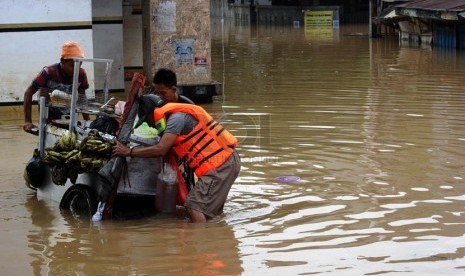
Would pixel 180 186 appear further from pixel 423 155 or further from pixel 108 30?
pixel 108 30

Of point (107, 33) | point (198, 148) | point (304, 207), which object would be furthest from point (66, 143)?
point (107, 33)

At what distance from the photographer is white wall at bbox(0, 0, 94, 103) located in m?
15.1

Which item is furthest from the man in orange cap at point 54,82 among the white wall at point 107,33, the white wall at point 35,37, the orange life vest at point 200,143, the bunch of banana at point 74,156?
the white wall at point 107,33

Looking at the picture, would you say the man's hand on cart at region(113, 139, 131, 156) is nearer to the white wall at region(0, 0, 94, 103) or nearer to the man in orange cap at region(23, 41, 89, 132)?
the man in orange cap at region(23, 41, 89, 132)

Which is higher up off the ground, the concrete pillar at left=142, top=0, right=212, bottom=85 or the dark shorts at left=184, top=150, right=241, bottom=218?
the concrete pillar at left=142, top=0, right=212, bottom=85

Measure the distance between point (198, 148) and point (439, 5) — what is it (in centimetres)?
2275

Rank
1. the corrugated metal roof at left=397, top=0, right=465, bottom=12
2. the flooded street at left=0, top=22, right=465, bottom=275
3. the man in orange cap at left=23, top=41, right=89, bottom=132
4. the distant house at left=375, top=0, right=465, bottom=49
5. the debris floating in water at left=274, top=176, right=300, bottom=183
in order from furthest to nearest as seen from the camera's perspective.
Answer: the distant house at left=375, top=0, right=465, bottom=49
the corrugated metal roof at left=397, top=0, right=465, bottom=12
the debris floating in water at left=274, top=176, right=300, bottom=183
the man in orange cap at left=23, top=41, right=89, bottom=132
the flooded street at left=0, top=22, right=465, bottom=275

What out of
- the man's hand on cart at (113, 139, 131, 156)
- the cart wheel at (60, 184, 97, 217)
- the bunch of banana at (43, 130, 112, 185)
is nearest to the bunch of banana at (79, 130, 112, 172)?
the bunch of banana at (43, 130, 112, 185)

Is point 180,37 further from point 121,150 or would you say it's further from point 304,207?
point 121,150

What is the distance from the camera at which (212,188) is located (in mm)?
7680

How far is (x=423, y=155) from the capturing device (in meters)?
10.7

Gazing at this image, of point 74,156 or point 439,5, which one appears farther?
point 439,5

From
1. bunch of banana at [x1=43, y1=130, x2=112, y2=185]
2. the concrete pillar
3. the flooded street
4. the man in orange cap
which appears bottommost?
the flooded street

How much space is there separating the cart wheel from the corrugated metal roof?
20.5 m
